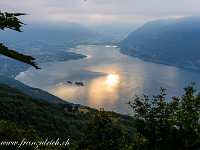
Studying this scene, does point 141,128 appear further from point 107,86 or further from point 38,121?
point 107,86

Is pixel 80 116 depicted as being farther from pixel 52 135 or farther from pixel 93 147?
pixel 93 147

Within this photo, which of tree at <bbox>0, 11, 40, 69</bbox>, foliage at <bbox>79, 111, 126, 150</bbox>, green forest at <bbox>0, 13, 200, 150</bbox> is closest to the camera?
tree at <bbox>0, 11, 40, 69</bbox>

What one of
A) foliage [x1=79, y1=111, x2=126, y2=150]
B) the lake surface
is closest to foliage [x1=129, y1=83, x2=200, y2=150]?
foliage [x1=79, y1=111, x2=126, y2=150]

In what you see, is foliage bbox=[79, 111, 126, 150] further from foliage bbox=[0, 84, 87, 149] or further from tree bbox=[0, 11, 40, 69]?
foliage bbox=[0, 84, 87, 149]

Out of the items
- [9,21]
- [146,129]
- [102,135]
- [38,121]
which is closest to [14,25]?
[9,21]

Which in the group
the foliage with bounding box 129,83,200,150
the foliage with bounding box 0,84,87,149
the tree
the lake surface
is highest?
the tree

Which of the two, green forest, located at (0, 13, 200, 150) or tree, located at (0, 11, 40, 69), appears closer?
tree, located at (0, 11, 40, 69)

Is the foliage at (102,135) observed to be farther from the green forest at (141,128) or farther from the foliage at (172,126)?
the foliage at (172,126)

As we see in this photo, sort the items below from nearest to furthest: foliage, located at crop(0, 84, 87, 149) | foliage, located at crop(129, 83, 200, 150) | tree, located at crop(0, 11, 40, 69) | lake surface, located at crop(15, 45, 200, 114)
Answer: tree, located at crop(0, 11, 40, 69) → foliage, located at crop(129, 83, 200, 150) → foliage, located at crop(0, 84, 87, 149) → lake surface, located at crop(15, 45, 200, 114)
